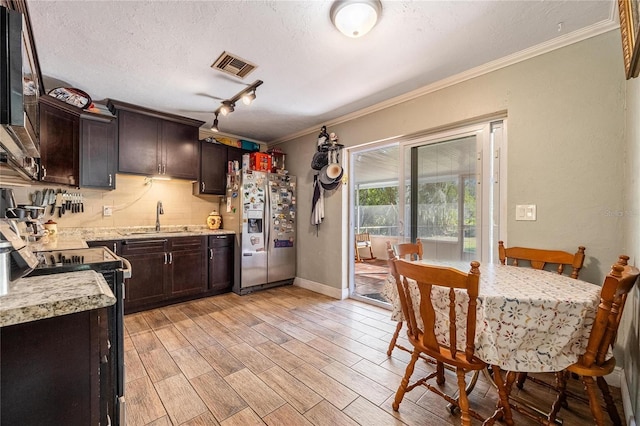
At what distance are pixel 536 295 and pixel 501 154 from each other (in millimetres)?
1555

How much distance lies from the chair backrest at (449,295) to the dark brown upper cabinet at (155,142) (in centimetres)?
337

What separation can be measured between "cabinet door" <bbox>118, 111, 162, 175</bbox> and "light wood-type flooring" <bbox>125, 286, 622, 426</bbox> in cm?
180

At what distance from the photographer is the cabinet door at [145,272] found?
3055 millimetres

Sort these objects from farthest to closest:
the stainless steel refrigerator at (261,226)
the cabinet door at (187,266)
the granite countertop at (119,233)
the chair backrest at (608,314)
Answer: the stainless steel refrigerator at (261,226) < the cabinet door at (187,266) < the granite countertop at (119,233) < the chair backrest at (608,314)

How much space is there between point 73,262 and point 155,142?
2.44 metres

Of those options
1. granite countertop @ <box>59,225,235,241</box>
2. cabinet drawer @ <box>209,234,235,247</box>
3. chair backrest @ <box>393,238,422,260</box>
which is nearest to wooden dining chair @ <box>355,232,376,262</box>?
cabinet drawer @ <box>209,234,235,247</box>

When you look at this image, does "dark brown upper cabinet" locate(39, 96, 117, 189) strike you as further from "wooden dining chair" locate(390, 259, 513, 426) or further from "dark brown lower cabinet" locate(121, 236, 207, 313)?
"wooden dining chair" locate(390, 259, 513, 426)

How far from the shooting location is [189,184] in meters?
A: 4.12

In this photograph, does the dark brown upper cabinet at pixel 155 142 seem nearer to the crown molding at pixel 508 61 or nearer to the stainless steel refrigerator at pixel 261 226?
the stainless steel refrigerator at pixel 261 226

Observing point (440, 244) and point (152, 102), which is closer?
point (440, 244)

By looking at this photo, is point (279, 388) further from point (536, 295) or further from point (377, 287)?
point (377, 287)

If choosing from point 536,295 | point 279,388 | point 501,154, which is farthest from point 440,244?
point 279,388

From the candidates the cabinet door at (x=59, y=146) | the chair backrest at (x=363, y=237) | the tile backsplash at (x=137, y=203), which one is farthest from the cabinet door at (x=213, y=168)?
the chair backrest at (x=363, y=237)

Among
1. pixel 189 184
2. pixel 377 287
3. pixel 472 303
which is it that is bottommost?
pixel 377 287
